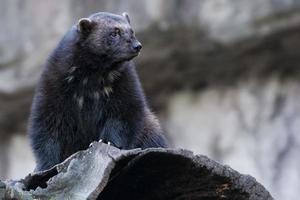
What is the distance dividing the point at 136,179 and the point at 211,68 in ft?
14.7

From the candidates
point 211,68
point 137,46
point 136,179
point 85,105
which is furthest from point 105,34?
point 211,68

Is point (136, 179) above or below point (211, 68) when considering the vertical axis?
below

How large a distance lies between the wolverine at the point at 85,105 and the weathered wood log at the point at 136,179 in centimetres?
103

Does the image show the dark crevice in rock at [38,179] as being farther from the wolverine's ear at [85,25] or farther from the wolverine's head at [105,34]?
the wolverine's ear at [85,25]

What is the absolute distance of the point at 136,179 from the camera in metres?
4.33

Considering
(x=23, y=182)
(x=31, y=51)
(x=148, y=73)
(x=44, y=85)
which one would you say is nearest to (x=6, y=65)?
(x=31, y=51)

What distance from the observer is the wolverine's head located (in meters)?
5.64

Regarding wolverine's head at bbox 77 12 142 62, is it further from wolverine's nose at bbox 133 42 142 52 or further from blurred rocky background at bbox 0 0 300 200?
blurred rocky background at bbox 0 0 300 200

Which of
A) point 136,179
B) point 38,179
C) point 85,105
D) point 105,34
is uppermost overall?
point 105,34

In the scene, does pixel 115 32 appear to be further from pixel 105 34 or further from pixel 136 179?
pixel 136 179

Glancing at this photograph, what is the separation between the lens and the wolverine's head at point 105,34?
Result: 5645mm

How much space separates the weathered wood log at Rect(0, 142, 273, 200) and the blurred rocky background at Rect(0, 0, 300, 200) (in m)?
3.92

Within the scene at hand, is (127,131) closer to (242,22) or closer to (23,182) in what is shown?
(23,182)

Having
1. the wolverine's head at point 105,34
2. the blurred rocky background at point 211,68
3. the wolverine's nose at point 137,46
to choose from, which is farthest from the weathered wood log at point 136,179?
the blurred rocky background at point 211,68
